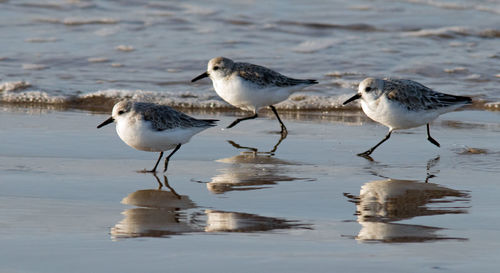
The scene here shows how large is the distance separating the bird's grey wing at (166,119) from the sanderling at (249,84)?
213 cm

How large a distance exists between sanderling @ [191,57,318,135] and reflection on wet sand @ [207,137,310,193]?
1.24 m

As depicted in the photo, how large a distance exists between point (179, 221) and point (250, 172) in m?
1.70

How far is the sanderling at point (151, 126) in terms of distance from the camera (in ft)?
21.4

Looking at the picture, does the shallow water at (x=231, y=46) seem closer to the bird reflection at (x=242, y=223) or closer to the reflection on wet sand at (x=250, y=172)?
the reflection on wet sand at (x=250, y=172)

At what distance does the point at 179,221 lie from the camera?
203 inches

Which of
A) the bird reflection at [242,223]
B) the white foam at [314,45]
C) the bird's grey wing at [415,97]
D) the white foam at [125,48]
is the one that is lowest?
the bird reflection at [242,223]

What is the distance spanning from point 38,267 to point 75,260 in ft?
0.68

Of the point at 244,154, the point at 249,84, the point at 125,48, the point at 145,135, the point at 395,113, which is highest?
the point at 125,48

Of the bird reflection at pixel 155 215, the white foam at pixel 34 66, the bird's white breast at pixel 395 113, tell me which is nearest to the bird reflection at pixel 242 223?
the bird reflection at pixel 155 215

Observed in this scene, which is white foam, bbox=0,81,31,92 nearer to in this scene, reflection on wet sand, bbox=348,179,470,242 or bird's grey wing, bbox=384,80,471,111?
bird's grey wing, bbox=384,80,471,111

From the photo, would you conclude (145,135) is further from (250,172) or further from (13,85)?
(13,85)

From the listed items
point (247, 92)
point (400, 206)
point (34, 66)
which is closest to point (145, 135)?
point (400, 206)

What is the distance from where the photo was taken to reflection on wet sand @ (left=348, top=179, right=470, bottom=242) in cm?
480

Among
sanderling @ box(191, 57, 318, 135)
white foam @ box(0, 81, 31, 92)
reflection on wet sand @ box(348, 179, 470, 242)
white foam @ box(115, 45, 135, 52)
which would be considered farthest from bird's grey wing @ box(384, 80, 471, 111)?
white foam @ box(115, 45, 135, 52)
